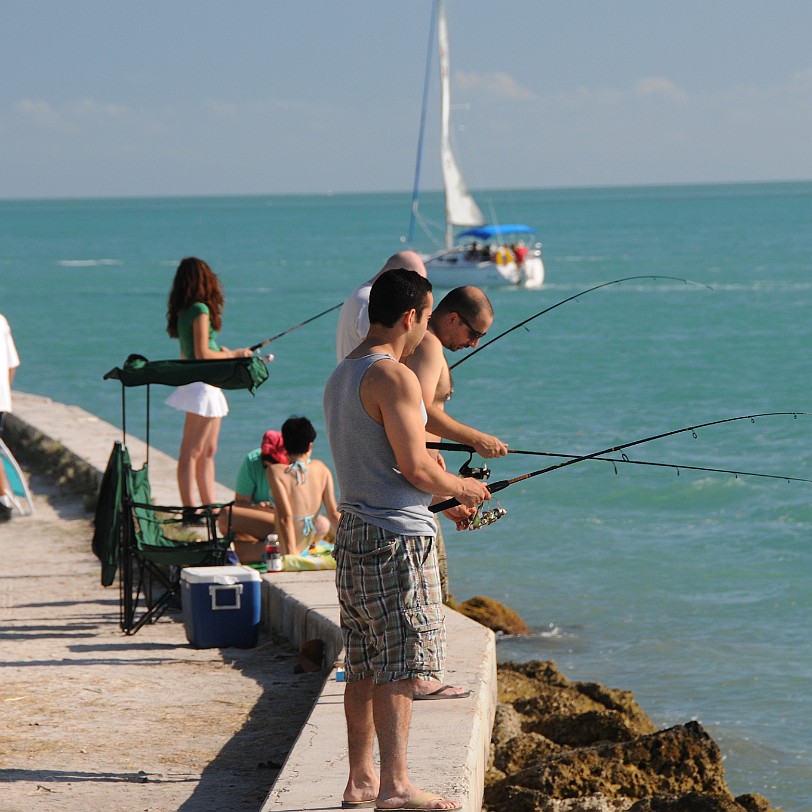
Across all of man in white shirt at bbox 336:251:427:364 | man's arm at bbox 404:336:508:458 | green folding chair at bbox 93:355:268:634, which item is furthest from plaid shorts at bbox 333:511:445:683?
green folding chair at bbox 93:355:268:634

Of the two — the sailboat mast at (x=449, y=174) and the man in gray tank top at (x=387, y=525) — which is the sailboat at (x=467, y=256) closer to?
the sailboat mast at (x=449, y=174)

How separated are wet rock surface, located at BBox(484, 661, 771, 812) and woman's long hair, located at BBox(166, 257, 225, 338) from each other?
2332 millimetres

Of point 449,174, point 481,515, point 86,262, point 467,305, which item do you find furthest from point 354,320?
point 86,262

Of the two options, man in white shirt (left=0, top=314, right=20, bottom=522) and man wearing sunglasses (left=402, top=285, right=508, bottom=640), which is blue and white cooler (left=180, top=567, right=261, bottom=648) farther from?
man in white shirt (left=0, top=314, right=20, bottom=522)

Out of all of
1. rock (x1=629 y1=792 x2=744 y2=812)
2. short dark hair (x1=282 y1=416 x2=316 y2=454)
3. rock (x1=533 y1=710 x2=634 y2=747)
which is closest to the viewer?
rock (x1=629 y1=792 x2=744 y2=812)

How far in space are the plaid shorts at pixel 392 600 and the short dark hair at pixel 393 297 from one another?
0.48 m

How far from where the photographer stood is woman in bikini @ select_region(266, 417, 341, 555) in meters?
6.40

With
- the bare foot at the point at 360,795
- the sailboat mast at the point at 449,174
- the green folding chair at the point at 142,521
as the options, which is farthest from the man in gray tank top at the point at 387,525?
the sailboat mast at the point at 449,174

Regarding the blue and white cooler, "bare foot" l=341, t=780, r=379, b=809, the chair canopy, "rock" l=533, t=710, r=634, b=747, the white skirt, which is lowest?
"rock" l=533, t=710, r=634, b=747

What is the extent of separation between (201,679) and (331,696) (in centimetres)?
104

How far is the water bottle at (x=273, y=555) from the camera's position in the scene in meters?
6.12

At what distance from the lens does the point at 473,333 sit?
4.23 metres

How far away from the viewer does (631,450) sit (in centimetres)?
1453

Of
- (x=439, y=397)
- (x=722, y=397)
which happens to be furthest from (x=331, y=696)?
(x=722, y=397)
